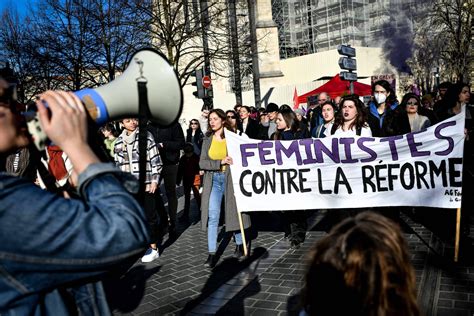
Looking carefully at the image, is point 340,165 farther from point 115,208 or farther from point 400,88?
point 400,88

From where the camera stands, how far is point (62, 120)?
106 cm

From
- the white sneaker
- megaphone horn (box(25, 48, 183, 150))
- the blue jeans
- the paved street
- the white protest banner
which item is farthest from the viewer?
the white sneaker

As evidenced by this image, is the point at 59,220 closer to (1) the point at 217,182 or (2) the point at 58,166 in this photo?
(2) the point at 58,166

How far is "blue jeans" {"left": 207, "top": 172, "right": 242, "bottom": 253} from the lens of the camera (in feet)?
17.7

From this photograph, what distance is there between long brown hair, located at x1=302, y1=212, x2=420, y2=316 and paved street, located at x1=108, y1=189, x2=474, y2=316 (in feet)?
8.42

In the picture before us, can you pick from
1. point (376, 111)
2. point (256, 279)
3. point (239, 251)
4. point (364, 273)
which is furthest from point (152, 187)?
point (364, 273)

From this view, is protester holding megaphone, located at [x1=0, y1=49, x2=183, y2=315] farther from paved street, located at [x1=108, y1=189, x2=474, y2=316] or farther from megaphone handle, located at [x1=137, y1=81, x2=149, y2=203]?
paved street, located at [x1=108, y1=189, x2=474, y2=316]

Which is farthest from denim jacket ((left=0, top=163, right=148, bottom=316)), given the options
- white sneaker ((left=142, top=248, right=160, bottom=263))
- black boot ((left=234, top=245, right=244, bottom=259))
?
white sneaker ((left=142, top=248, right=160, bottom=263))

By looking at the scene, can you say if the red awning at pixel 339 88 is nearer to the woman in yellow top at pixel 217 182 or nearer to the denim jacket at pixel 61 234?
the woman in yellow top at pixel 217 182

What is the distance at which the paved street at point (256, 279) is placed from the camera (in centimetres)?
398

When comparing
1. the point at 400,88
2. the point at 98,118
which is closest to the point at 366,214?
the point at 98,118

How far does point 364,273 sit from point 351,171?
4.06 m

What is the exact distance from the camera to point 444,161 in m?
4.84

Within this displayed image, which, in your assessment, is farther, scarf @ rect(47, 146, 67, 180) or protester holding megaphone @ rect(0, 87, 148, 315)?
scarf @ rect(47, 146, 67, 180)
